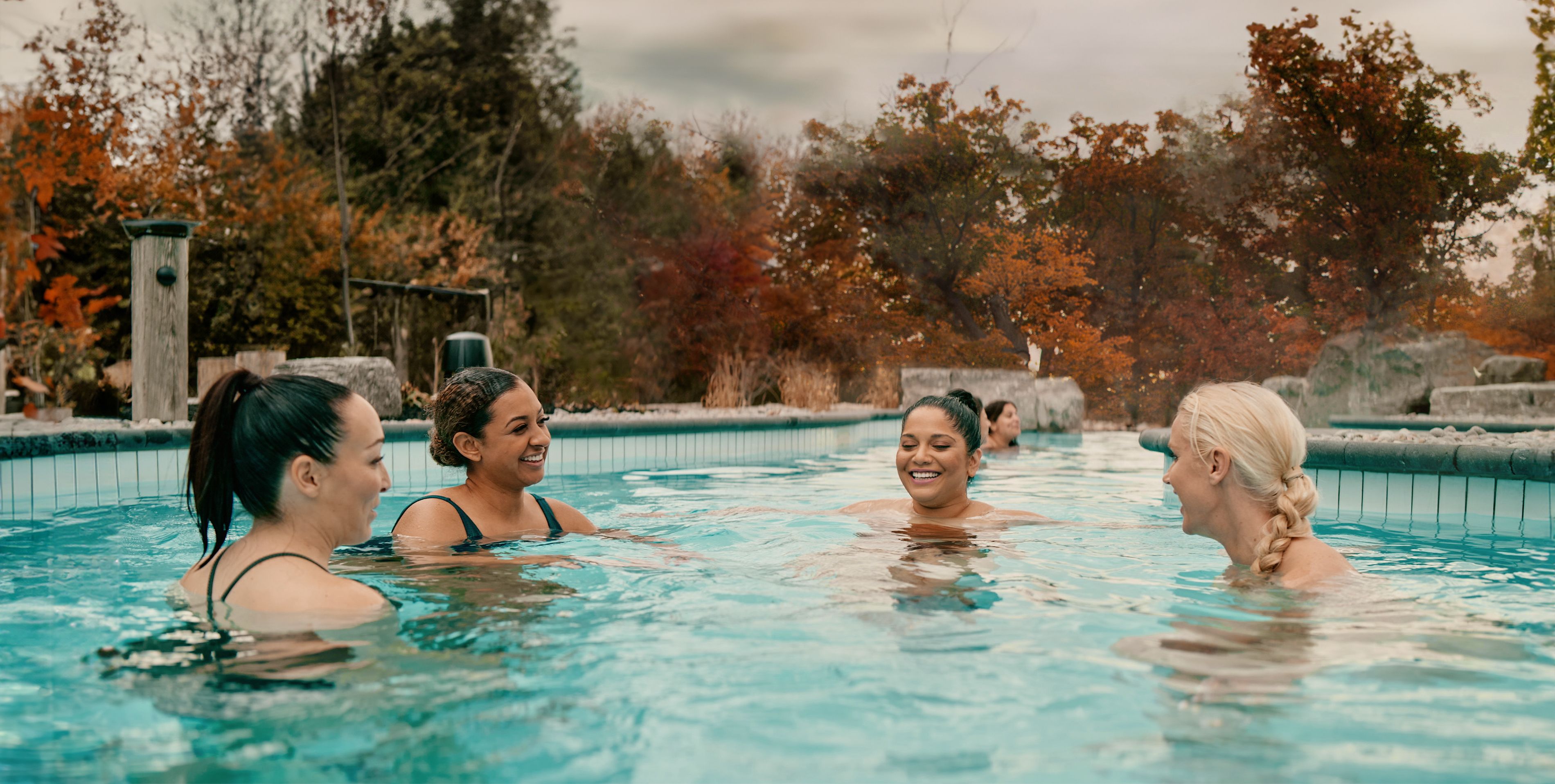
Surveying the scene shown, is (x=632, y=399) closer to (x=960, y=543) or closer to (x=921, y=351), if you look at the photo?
(x=921, y=351)

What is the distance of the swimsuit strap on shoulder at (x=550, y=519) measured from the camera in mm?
4121

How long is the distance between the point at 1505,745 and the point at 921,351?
849 inches

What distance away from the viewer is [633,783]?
183 cm

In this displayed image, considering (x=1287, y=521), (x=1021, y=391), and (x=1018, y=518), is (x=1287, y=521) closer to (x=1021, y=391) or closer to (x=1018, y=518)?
(x=1018, y=518)

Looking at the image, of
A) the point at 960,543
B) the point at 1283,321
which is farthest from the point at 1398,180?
the point at 960,543

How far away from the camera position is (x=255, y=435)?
226cm

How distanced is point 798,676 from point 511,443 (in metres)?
1.58

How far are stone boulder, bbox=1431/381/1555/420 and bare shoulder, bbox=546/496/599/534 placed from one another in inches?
475

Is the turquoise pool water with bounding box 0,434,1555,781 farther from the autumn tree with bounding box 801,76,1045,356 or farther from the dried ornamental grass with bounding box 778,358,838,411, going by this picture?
the autumn tree with bounding box 801,76,1045,356

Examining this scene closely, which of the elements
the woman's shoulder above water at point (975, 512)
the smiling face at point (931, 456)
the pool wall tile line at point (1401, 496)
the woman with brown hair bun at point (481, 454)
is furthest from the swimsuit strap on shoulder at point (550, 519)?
the pool wall tile line at point (1401, 496)

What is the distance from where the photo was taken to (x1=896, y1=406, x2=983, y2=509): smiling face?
161 inches

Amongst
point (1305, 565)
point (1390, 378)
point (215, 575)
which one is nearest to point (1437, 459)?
point (1305, 565)

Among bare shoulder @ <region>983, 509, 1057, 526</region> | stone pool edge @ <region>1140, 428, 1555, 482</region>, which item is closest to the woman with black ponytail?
bare shoulder @ <region>983, 509, 1057, 526</region>

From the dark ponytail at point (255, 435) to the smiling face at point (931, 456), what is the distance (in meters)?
2.24
